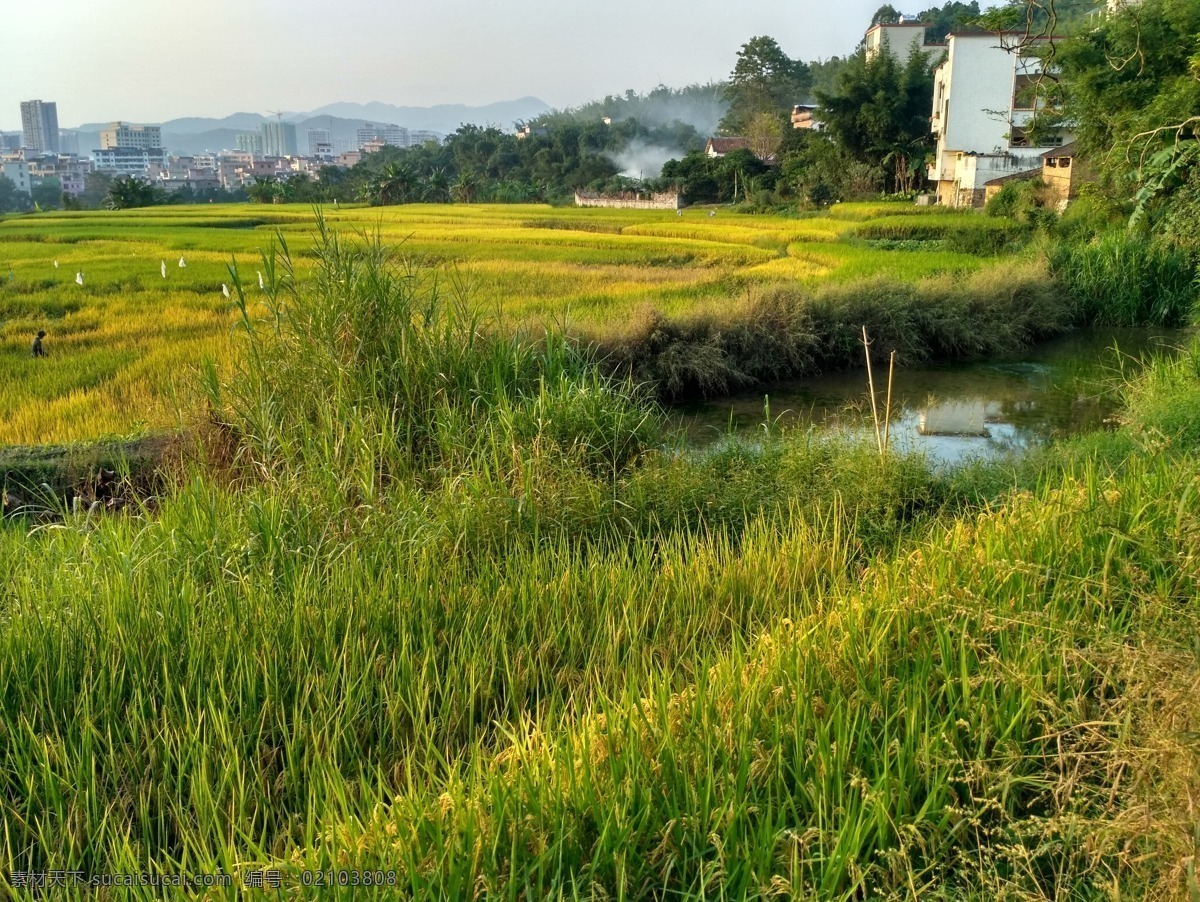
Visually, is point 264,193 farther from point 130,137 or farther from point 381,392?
point 130,137

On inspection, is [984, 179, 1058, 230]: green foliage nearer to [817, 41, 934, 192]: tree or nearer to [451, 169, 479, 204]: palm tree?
[817, 41, 934, 192]: tree

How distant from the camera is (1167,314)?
14.8 metres

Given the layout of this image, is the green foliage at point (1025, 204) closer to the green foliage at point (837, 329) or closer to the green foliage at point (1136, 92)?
the green foliage at point (1136, 92)

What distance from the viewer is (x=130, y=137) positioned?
607 feet

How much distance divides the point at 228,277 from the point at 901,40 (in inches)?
1484

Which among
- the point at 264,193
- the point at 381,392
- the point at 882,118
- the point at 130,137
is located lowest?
the point at 381,392

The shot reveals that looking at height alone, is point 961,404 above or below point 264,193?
below

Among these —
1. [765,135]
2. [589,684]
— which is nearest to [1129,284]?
[589,684]

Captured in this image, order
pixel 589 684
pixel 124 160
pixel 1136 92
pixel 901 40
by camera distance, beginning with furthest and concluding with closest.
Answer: pixel 124 160 → pixel 901 40 → pixel 1136 92 → pixel 589 684

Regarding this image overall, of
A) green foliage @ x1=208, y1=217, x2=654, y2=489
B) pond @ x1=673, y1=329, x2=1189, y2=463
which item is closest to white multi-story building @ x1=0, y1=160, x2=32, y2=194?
pond @ x1=673, y1=329, x2=1189, y2=463

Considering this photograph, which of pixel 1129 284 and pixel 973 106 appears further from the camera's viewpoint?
pixel 973 106

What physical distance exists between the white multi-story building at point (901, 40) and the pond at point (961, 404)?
32210mm

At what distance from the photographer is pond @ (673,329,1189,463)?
9102 mm

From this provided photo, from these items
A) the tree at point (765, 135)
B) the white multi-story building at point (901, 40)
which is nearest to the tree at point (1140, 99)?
the white multi-story building at point (901, 40)
